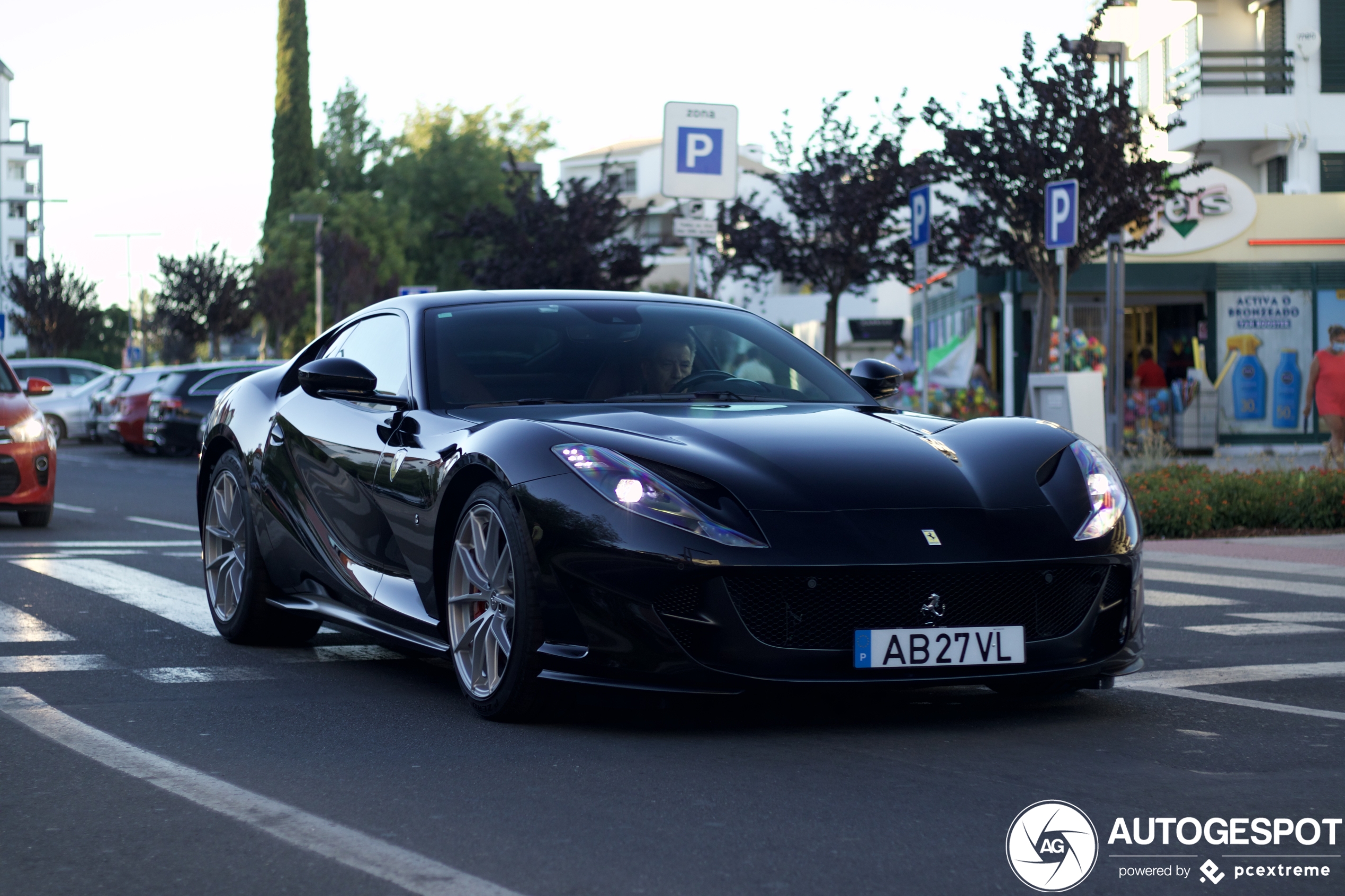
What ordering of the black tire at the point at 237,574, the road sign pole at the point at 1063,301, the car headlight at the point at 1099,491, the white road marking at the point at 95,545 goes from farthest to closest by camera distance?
the road sign pole at the point at 1063,301 < the white road marking at the point at 95,545 < the black tire at the point at 237,574 < the car headlight at the point at 1099,491

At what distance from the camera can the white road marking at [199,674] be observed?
6551mm

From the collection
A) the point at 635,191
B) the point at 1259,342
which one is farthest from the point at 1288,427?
the point at 635,191

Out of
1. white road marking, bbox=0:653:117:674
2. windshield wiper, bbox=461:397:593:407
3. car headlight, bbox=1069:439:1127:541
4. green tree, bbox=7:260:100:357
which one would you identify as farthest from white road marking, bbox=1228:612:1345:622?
green tree, bbox=7:260:100:357

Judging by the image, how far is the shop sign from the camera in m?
28.9

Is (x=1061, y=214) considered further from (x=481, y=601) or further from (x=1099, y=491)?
(x=481, y=601)

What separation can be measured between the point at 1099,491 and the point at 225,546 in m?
3.92

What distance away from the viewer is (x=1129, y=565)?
548 centimetres

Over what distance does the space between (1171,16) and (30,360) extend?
84.6 feet

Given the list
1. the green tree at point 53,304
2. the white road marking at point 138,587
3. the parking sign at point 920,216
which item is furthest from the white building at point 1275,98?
the green tree at point 53,304

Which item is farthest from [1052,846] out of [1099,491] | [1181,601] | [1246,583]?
[1246,583]

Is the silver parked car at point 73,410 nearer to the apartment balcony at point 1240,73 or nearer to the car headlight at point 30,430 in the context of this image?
the apartment balcony at point 1240,73

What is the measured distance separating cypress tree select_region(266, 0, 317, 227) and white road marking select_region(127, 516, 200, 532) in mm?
66667

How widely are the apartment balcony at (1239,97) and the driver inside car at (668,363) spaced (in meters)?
30.8

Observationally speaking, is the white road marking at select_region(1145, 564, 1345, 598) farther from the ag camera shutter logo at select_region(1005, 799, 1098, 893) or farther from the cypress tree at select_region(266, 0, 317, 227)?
the cypress tree at select_region(266, 0, 317, 227)
